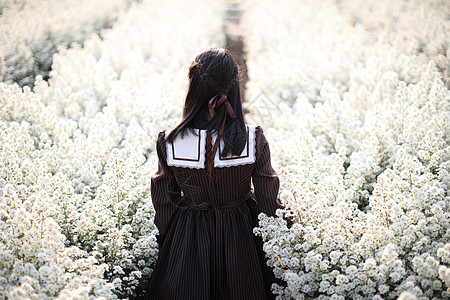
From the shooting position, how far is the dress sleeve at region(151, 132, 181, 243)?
2043mm

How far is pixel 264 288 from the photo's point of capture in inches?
82.6

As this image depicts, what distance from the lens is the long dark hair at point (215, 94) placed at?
185 centimetres

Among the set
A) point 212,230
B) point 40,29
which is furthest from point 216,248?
point 40,29

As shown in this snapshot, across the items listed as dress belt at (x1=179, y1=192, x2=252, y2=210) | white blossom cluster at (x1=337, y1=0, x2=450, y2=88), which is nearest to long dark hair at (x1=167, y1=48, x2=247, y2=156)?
dress belt at (x1=179, y1=192, x2=252, y2=210)

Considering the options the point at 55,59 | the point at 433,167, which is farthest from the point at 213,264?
the point at 55,59

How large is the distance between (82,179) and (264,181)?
1377 millimetres

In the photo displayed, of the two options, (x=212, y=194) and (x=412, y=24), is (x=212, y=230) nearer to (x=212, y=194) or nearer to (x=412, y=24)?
(x=212, y=194)

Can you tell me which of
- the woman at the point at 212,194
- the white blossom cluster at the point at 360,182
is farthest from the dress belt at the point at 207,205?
the white blossom cluster at the point at 360,182

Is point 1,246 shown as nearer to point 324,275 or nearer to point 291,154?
point 324,275

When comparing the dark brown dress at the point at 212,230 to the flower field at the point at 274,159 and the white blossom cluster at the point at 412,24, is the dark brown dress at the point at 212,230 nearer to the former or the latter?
the flower field at the point at 274,159

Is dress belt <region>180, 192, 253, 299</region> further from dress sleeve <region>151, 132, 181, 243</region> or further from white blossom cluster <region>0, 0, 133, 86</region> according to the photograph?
white blossom cluster <region>0, 0, 133, 86</region>

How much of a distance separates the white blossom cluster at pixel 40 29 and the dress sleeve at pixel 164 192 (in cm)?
359

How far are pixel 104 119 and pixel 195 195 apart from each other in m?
1.78

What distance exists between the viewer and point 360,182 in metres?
2.69
